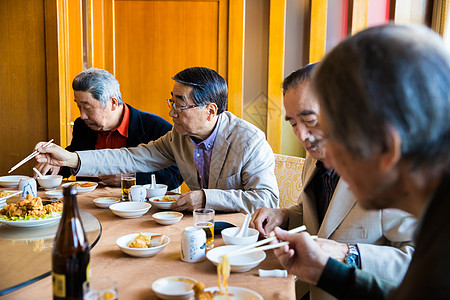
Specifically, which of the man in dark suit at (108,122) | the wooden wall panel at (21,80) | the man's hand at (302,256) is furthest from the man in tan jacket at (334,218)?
the wooden wall panel at (21,80)

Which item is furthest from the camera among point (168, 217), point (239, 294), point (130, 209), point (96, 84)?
point (96, 84)

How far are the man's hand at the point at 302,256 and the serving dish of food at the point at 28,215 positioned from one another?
90cm

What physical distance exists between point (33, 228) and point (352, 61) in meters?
1.33

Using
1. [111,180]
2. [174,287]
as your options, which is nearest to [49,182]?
[111,180]

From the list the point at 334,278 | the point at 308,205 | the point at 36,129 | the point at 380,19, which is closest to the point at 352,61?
the point at 334,278

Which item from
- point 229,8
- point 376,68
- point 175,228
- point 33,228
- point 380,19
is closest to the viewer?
point 376,68

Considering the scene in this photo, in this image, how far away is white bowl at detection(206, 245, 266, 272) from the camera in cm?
116

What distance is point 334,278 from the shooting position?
1069 mm

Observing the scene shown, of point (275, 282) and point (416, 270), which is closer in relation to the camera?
point (416, 270)

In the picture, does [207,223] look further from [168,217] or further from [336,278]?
[336,278]

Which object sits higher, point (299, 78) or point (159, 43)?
point (159, 43)

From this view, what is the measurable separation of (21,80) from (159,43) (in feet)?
4.57

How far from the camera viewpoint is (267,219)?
5.47 feet

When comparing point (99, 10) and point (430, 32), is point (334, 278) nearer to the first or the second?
point (430, 32)
